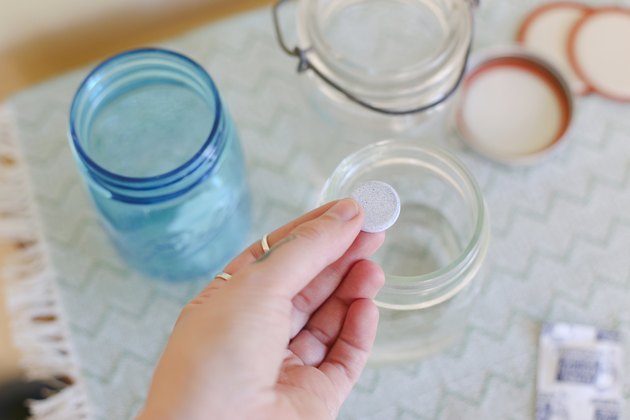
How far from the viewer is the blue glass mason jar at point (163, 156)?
1.97ft

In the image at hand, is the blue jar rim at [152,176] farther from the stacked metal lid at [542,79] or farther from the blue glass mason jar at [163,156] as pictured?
the stacked metal lid at [542,79]

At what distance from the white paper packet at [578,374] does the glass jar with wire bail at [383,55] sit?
25cm

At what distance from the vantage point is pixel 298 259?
48cm

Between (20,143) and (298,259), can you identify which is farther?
(20,143)

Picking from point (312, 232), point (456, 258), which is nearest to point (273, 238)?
point (312, 232)

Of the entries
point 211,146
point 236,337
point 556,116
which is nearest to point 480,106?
point 556,116

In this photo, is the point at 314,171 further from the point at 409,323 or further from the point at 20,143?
the point at 20,143

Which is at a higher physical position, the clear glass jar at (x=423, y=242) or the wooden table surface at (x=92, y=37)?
the wooden table surface at (x=92, y=37)

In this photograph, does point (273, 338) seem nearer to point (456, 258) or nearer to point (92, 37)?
point (456, 258)

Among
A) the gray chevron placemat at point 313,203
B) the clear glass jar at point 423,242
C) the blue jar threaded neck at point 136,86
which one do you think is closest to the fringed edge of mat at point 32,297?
the gray chevron placemat at point 313,203

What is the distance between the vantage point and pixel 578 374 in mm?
643

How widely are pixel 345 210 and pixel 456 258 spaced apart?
145mm

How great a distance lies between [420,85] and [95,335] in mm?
386

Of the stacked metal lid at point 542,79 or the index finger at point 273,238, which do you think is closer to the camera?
the index finger at point 273,238
